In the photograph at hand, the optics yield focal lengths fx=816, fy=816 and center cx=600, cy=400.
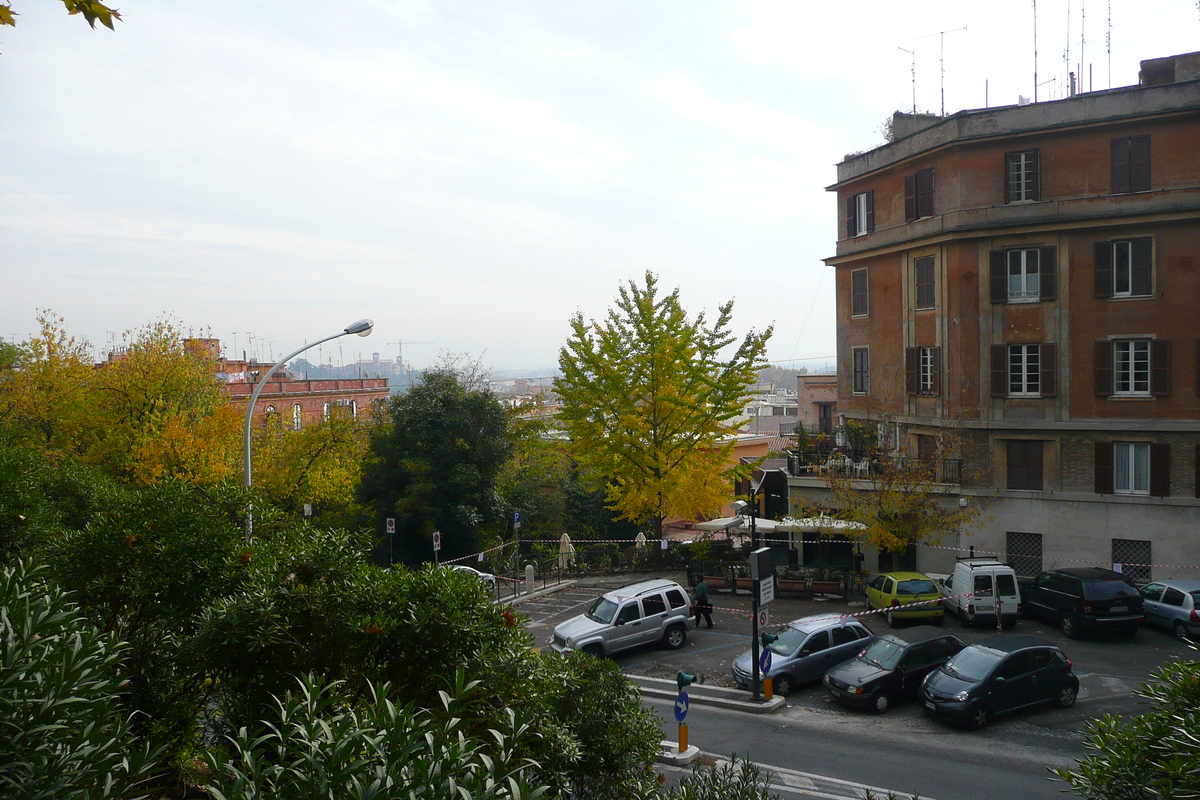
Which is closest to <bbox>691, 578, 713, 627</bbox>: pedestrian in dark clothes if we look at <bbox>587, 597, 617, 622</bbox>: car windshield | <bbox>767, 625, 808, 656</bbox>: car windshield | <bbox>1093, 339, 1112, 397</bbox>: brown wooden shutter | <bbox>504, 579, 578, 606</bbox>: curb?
<bbox>587, 597, 617, 622</bbox>: car windshield

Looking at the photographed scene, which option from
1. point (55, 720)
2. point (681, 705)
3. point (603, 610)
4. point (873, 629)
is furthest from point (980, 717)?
point (55, 720)

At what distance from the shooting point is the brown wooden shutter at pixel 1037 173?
27.2m

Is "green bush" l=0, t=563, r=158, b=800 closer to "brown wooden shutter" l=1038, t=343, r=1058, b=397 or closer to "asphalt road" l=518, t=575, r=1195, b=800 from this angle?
"asphalt road" l=518, t=575, r=1195, b=800

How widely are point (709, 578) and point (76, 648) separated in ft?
80.5

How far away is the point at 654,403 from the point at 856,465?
7.76m

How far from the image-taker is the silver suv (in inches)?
766

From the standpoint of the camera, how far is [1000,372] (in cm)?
2773

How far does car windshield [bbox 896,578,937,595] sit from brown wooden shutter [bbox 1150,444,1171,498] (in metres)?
9.06

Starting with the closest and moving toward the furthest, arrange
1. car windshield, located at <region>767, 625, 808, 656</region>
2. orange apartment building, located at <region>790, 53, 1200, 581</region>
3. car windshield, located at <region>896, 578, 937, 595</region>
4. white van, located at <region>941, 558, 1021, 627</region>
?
1. car windshield, located at <region>767, 625, 808, 656</region>
2. white van, located at <region>941, 558, 1021, 627</region>
3. car windshield, located at <region>896, 578, 937, 595</region>
4. orange apartment building, located at <region>790, 53, 1200, 581</region>

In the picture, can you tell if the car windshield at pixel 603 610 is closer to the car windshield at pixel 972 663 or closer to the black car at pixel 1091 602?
the car windshield at pixel 972 663

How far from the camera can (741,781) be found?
21.9 ft

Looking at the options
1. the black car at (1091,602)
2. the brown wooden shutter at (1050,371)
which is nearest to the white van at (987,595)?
the black car at (1091,602)

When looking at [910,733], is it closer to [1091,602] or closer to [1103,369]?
[1091,602]

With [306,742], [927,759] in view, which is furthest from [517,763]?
[927,759]
